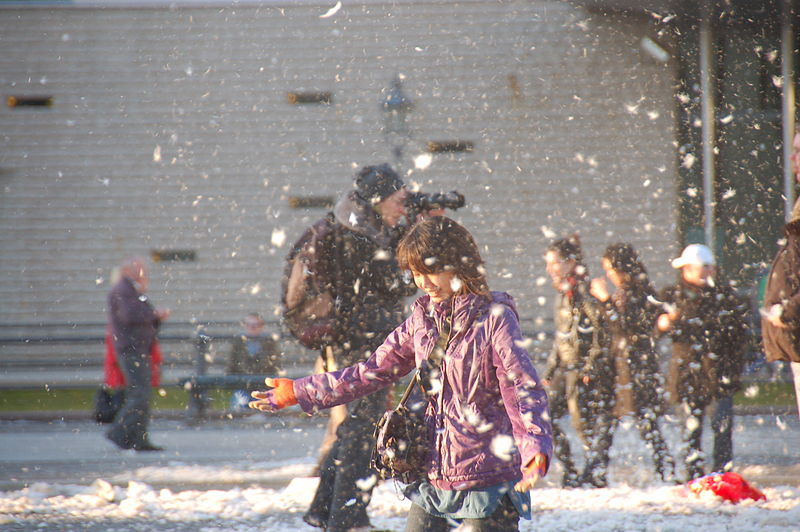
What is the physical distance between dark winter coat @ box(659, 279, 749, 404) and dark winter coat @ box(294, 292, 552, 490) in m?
3.08

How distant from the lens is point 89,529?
498 cm

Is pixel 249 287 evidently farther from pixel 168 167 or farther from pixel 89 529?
pixel 89 529

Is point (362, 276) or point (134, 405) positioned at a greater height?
point (362, 276)

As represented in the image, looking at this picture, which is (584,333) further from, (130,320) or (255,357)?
(255,357)

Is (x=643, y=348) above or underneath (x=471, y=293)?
underneath

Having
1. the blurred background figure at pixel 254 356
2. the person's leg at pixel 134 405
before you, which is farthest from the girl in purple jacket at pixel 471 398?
the blurred background figure at pixel 254 356

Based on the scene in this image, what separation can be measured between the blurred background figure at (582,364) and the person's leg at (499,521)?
3085 mm

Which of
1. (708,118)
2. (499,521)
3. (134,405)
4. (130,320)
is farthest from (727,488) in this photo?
(708,118)

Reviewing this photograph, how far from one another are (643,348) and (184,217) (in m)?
14.8

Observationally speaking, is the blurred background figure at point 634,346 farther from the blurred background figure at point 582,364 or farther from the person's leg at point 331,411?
the person's leg at point 331,411

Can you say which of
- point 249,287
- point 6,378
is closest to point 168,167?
point 249,287

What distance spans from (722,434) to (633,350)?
0.77 meters

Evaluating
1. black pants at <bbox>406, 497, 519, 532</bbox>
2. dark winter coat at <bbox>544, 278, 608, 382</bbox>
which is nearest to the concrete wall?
dark winter coat at <bbox>544, 278, 608, 382</bbox>

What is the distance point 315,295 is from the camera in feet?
15.7
